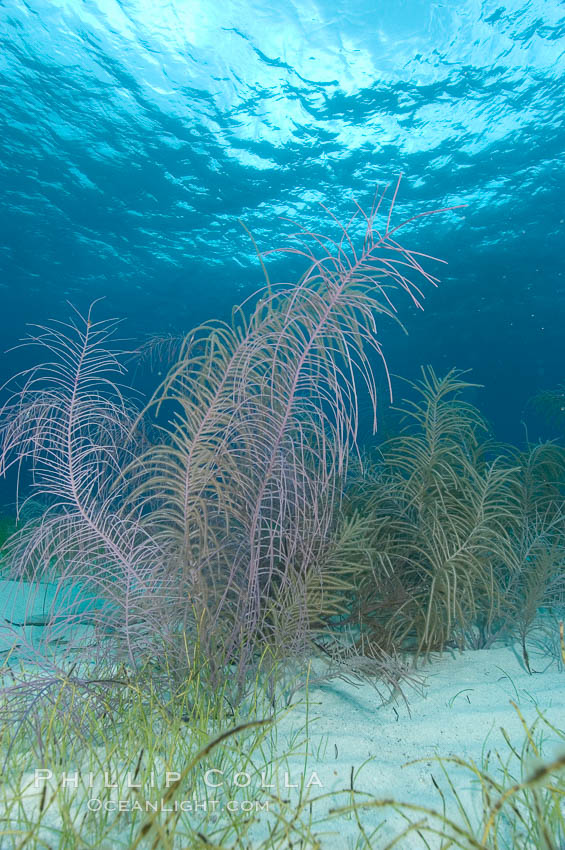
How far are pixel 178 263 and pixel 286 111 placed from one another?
40.3 feet

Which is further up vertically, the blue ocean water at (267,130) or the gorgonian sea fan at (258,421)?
the blue ocean water at (267,130)

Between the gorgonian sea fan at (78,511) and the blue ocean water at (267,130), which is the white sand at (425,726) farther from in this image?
the blue ocean water at (267,130)

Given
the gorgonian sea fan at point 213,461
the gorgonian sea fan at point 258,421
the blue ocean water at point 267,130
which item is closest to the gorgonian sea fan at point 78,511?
the gorgonian sea fan at point 213,461

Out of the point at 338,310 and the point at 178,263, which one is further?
the point at 178,263

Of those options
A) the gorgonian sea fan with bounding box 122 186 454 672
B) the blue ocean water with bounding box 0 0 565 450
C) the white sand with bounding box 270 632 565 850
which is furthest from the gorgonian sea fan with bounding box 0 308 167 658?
the blue ocean water with bounding box 0 0 565 450

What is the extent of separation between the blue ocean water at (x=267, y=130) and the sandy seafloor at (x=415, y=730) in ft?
40.5

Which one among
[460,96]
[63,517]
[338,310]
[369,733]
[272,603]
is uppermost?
[460,96]

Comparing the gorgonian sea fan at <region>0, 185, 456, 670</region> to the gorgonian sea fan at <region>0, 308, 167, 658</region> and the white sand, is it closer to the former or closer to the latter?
the gorgonian sea fan at <region>0, 308, 167, 658</region>

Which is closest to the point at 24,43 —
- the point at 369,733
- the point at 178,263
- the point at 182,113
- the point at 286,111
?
the point at 182,113

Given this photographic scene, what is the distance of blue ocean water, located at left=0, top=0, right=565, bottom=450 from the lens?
1182 cm

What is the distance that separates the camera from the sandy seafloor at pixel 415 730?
5.79 feet

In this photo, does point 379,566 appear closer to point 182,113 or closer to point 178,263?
point 182,113

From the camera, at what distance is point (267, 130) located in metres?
14.9

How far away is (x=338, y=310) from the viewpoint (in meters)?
2.40
